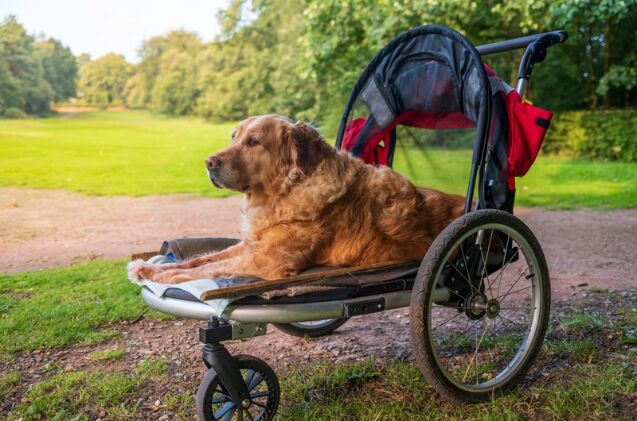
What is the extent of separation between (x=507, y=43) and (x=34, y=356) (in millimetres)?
3735

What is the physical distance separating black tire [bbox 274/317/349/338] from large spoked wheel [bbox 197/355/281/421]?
116 cm

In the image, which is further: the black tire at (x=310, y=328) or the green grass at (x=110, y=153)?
the green grass at (x=110, y=153)

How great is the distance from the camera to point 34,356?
397 centimetres

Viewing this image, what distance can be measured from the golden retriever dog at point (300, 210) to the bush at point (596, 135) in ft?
48.0

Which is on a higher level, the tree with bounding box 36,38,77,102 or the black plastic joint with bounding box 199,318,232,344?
the tree with bounding box 36,38,77,102

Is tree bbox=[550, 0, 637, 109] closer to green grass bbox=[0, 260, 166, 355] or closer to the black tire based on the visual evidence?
the black tire

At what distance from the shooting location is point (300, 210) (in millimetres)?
3111

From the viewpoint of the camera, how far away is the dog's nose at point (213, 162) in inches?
120

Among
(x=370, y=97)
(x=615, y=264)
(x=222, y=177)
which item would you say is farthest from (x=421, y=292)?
(x=615, y=264)

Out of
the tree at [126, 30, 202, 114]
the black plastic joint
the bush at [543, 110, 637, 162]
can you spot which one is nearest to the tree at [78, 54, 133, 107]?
the tree at [126, 30, 202, 114]

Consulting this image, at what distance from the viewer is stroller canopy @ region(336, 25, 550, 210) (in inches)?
130

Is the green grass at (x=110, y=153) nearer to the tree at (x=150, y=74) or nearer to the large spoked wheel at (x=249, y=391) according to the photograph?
the tree at (x=150, y=74)

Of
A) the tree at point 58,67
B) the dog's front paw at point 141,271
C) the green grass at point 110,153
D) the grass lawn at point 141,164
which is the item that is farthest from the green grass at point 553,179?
the tree at point 58,67

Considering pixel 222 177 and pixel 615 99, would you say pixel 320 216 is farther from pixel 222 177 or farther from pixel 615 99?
pixel 615 99
